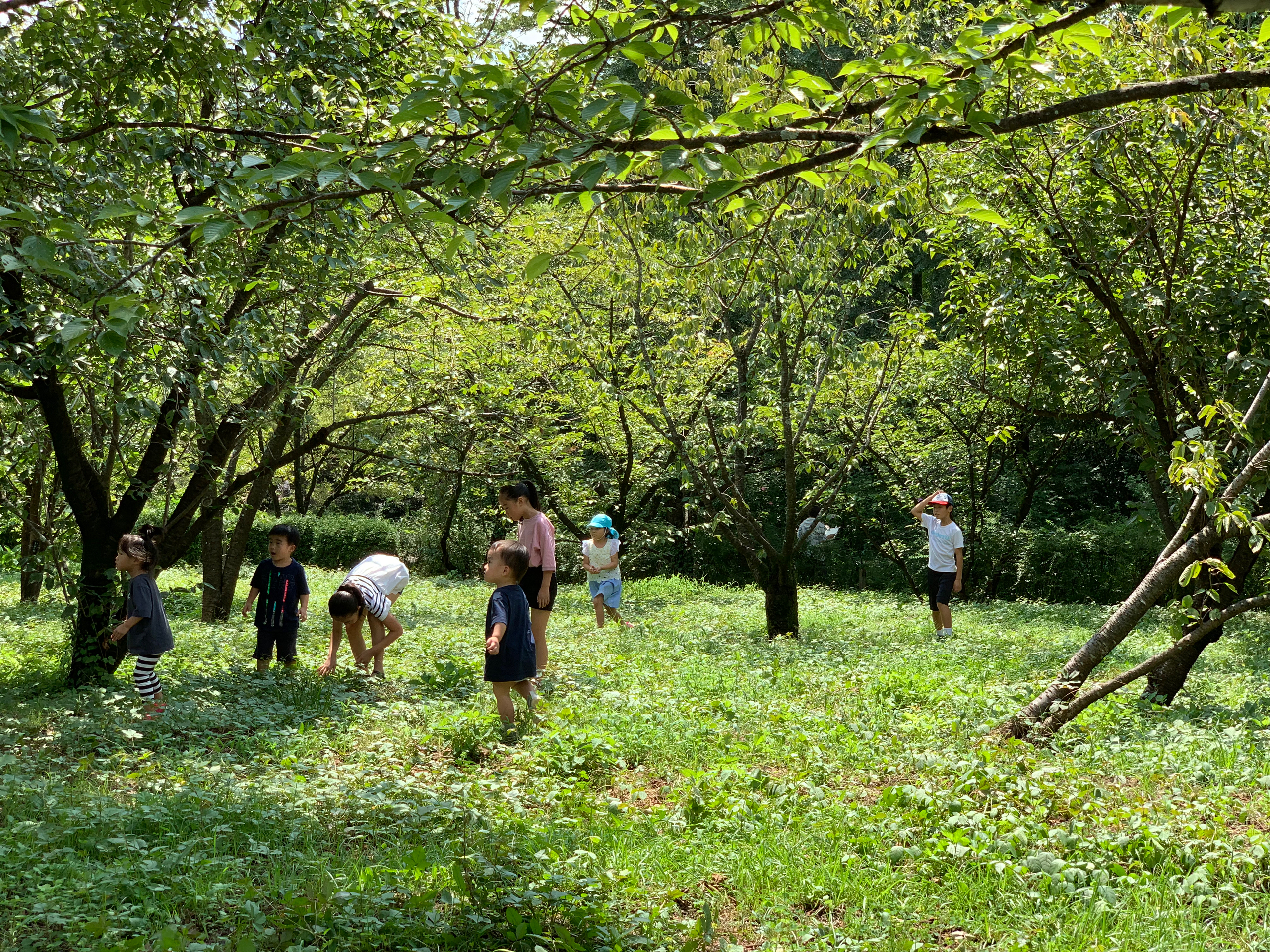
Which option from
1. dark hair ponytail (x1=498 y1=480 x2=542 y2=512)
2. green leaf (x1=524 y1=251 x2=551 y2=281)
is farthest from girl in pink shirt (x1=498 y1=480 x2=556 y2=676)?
green leaf (x1=524 y1=251 x2=551 y2=281)

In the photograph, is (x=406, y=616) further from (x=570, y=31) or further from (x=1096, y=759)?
(x=1096, y=759)

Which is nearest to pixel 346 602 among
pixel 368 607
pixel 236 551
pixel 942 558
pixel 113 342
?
pixel 368 607

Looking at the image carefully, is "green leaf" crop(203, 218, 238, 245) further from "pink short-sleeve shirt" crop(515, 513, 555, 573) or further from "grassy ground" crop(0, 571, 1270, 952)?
"pink short-sleeve shirt" crop(515, 513, 555, 573)

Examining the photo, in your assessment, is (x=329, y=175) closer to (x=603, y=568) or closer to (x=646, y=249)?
(x=646, y=249)

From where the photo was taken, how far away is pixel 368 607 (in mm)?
8844

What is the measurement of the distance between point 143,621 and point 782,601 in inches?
274

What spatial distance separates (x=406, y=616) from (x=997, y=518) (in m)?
10.4

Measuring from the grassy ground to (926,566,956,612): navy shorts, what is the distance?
3.43 meters

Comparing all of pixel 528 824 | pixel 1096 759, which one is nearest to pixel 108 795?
pixel 528 824

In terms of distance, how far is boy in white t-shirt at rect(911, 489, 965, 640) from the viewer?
11.6 m

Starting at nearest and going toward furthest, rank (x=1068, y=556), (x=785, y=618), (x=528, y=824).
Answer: (x=528, y=824)
(x=785, y=618)
(x=1068, y=556)

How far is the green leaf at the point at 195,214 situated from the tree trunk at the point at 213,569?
10.6 metres

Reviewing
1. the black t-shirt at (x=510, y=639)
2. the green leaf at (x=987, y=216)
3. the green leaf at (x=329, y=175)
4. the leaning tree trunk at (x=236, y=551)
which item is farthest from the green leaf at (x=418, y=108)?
the leaning tree trunk at (x=236, y=551)

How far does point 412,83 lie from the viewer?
3646 mm
